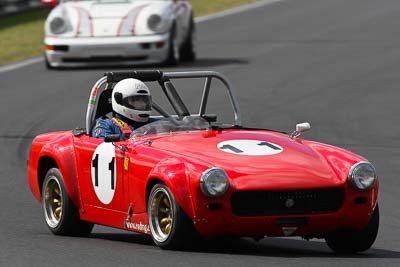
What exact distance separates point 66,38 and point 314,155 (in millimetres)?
12290

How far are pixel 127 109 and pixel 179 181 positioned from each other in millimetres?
1550

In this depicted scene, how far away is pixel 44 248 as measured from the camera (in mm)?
8719

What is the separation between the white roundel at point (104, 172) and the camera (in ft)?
29.8

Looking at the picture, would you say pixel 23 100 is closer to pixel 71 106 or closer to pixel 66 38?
pixel 71 106

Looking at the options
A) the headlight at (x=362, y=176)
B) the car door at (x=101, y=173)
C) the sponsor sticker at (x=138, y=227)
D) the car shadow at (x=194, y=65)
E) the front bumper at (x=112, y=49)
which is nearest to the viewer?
the headlight at (x=362, y=176)

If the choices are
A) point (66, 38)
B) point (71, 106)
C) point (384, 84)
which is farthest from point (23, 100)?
point (384, 84)

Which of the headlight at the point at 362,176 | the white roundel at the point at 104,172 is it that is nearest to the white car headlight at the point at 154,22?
the white roundel at the point at 104,172

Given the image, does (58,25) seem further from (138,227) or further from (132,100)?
(138,227)

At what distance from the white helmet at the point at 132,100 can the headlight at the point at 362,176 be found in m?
1.81

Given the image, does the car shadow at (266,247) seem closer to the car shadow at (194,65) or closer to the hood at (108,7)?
the hood at (108,7)

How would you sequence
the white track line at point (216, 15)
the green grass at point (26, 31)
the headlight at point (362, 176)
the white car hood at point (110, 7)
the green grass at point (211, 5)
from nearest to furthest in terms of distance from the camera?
the headlight at point (362, 176) < the white car hood at point (110, 7) < the white track line at point (216, 15) < the green grass at point (26, 31) < the green grass at point (211, 5)

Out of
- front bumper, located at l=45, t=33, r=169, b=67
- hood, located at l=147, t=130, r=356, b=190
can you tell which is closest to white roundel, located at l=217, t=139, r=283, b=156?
hood, located at l=147, t=130, r=356, b=190

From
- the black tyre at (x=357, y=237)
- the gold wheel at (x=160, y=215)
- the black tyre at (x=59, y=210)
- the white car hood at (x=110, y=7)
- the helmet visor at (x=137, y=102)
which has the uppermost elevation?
the helmet visor at (x=137, y=102)

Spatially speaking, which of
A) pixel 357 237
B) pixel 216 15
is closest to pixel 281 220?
pixel 357 237
